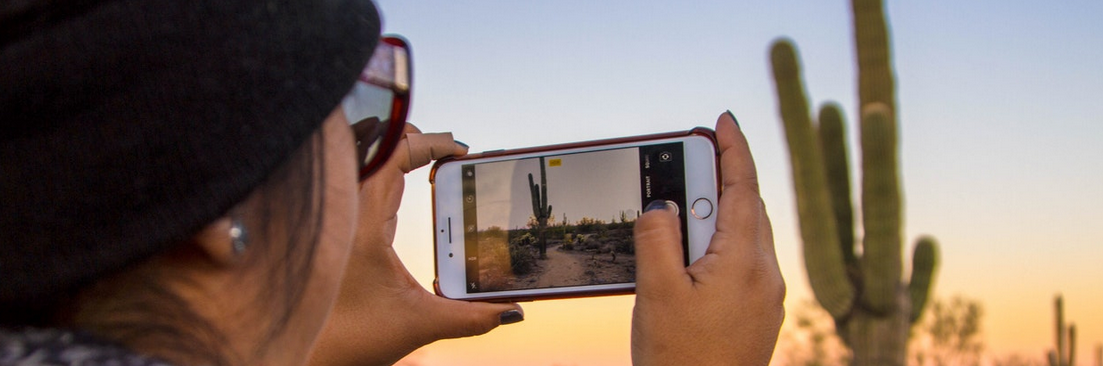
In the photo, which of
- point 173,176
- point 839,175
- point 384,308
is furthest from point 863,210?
point 173,176

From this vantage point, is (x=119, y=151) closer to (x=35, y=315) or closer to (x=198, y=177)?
(x=198, y=177)

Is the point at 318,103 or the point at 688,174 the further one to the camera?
the point at 688,174

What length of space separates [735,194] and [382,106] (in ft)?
2.29

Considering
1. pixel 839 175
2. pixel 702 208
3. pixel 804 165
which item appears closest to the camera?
pixel 702 208

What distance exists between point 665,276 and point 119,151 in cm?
86

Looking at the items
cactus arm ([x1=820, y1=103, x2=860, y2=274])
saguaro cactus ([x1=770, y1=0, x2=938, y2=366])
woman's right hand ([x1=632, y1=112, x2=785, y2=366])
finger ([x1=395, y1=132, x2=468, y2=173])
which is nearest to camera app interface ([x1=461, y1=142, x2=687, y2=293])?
finger ([x1=395, y1=132, x2=468, y2=173])

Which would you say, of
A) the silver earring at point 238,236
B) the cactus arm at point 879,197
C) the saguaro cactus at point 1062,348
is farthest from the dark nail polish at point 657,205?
the saguaro cactus at point 1062,348

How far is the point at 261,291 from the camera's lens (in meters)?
0.77

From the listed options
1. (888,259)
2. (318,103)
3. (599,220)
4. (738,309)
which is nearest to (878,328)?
(888,259)

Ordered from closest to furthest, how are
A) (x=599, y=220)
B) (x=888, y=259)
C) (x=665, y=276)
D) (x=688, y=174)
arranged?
1. (x=665, y=276)
2. (x=688, y=174)
3. (x=599, y=220)
4. (x=888, y=259)

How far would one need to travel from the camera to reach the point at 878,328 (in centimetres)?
630

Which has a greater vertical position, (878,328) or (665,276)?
(665,276)

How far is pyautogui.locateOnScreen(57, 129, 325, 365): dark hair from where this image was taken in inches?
27.5

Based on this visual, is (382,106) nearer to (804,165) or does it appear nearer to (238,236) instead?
(238,236)
